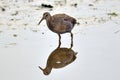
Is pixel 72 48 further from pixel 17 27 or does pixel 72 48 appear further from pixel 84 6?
pixel 84 6

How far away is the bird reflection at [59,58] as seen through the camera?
32.3 feet

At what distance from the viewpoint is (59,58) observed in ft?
33.9

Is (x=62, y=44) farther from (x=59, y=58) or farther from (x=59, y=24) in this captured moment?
(x=59, y=58)

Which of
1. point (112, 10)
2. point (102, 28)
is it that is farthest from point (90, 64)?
point (112, 10)

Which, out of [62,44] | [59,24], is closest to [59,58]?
[62,44]

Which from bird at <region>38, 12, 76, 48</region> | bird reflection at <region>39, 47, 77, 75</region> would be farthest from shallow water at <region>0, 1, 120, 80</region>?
bird at <region>38, 12, 76, 48</region>

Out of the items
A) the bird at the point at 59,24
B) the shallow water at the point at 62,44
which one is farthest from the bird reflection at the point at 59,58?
the bird at the point at 59,24

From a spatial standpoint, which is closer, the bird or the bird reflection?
the bird reflection

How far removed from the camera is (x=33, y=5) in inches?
567

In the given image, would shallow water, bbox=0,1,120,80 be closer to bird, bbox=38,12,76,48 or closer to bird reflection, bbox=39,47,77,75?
bird reflection, bbox=39,47,77,75

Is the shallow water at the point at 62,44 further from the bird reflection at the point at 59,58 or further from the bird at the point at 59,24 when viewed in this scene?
the bird at the point at 59,24

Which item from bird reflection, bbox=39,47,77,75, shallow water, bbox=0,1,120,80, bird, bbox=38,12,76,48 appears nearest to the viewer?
shallow water, bbox=0,1,120,80

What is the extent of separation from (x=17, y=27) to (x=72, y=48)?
2.06 metres

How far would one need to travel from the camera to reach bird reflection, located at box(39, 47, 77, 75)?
32.3 feet
